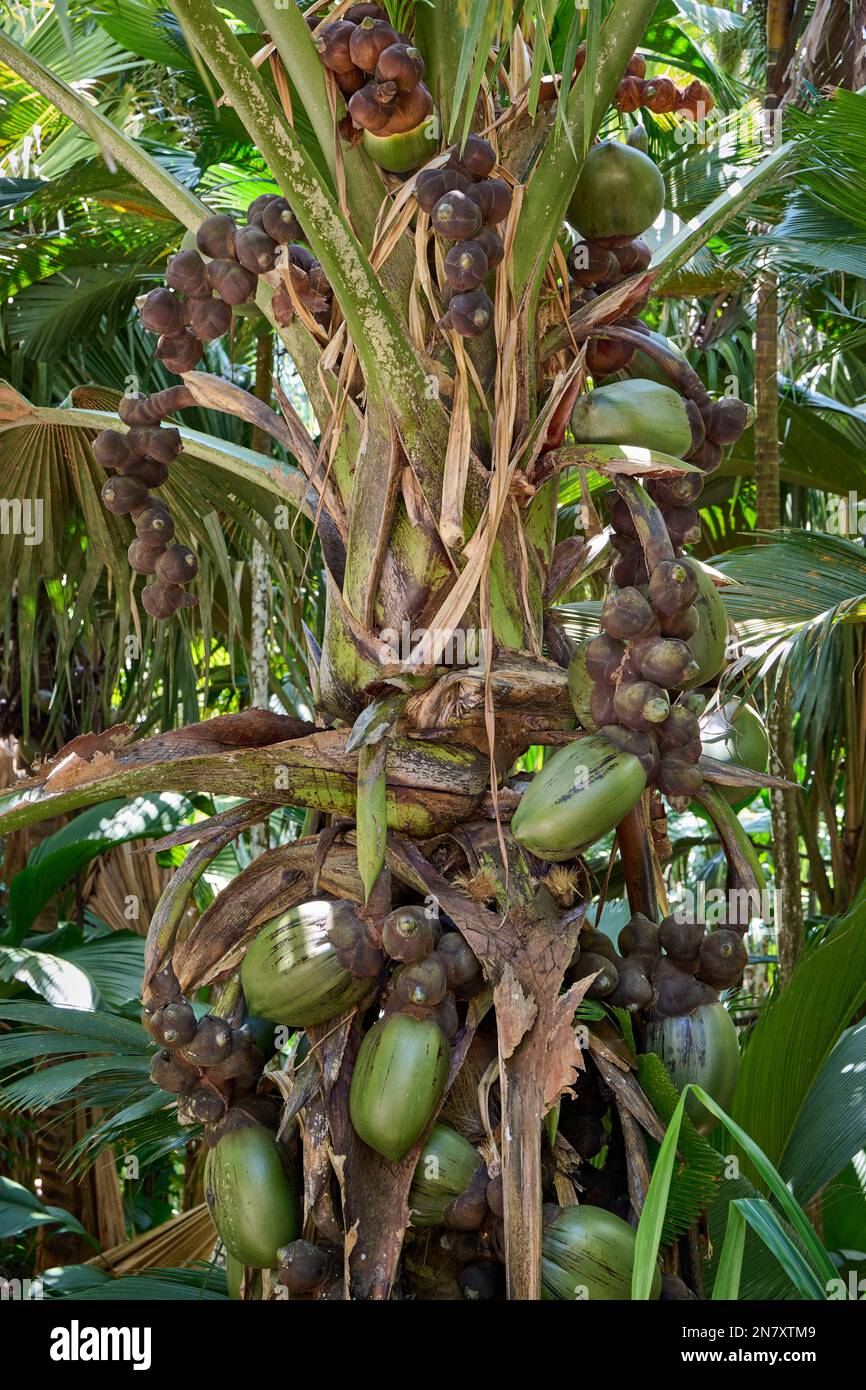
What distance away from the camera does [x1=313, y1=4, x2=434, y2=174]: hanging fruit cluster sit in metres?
1.29

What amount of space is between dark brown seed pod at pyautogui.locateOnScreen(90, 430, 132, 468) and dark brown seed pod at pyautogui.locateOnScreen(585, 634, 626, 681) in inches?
26.1

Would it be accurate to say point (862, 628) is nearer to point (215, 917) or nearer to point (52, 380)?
point (52, 380)

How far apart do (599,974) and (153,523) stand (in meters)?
0.75

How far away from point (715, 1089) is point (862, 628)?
2.55 metres

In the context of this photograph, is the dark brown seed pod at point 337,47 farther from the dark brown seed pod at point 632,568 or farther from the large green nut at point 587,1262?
the large green nut at point 587,1262

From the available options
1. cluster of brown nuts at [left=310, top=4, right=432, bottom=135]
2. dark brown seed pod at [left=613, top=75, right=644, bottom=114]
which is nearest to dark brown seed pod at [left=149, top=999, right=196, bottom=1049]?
cluster of brown nuts at [left=310, top=4, right=432, bottom=135]

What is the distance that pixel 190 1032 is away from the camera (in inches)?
54.6

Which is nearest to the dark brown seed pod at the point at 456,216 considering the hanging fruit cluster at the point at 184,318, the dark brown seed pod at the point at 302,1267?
the hanging fruit cluster at the point at 184,318

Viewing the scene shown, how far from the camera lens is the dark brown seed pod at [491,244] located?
51.5 inches

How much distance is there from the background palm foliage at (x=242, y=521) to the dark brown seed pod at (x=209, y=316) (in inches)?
3.8

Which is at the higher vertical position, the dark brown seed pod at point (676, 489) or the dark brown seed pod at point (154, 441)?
the dark brown seed pod at point (154, 441)

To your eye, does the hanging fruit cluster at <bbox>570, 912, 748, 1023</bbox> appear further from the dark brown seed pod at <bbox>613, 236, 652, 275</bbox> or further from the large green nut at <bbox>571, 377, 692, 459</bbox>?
→ the dark brown seed pod at <bbox>613, 236, 652, 275</bbox>

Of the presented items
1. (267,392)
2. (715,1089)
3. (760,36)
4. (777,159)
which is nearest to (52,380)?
(267,392)
